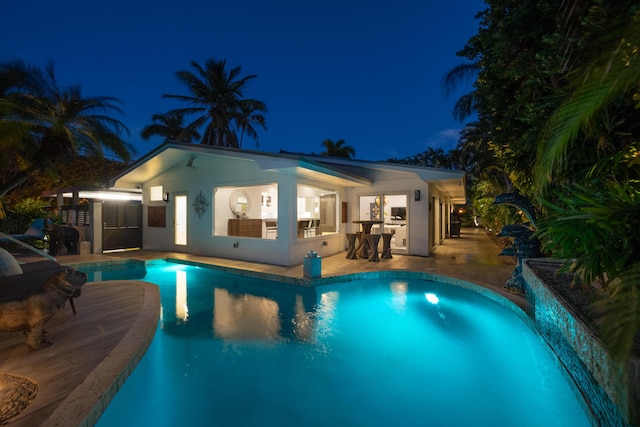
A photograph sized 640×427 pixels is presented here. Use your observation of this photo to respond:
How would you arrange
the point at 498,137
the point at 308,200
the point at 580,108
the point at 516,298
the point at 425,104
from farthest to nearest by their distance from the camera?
the point at 425,104, the point at 308,200, the point at 516,298, the point at 498,137, the point at 580,108

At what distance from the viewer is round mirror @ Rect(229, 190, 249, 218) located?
37.7 ft

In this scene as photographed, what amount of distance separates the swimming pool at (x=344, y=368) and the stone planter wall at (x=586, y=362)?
0.21 m

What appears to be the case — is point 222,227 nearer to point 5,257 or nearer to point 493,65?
point 5,257

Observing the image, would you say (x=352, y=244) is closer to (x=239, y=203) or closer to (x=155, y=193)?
(x=239, y=203)

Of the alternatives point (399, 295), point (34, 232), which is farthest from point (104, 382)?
point (34, 232)

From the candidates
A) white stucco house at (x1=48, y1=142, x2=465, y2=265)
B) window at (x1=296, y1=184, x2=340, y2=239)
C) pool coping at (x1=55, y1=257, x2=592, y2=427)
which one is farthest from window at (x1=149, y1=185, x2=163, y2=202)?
pool coping at (x1=55, y1=257, x2=592, y2=427)

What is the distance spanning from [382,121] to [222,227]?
89.0 meters

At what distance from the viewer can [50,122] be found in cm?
851

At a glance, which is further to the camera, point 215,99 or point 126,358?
point 215,99

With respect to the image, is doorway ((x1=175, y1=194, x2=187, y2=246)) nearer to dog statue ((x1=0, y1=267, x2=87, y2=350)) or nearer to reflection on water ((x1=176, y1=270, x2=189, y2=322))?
reflection on water ((x1=176, y1=270, x2=189, y2=322))

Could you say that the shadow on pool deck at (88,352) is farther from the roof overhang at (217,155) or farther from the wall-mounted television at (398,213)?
Answer: the wall-mounted television at (398,213)

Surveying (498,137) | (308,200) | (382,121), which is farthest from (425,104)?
(498,137)

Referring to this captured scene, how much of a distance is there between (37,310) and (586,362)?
487 cm

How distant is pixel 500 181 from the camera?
53.0 ft
